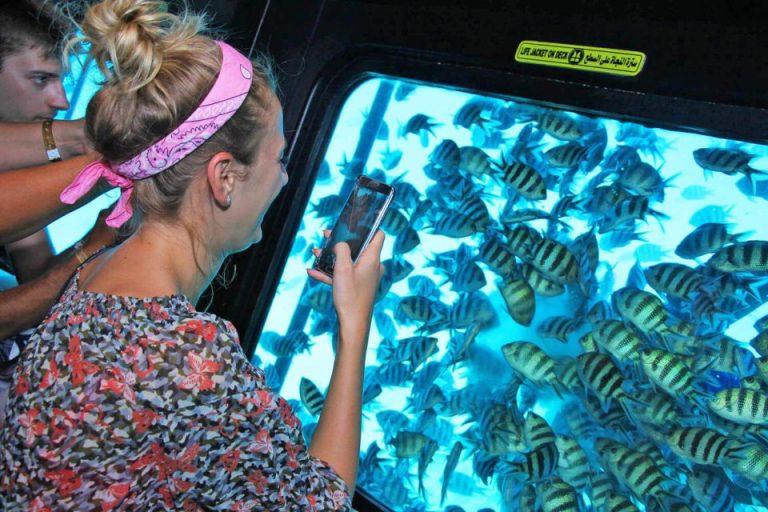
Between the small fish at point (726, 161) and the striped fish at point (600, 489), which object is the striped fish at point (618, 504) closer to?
the striped fish at point (600, 489)

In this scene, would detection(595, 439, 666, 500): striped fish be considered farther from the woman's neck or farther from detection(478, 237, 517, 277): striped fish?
the woman's neck

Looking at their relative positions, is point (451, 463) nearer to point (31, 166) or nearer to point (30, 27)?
point (31, 166)

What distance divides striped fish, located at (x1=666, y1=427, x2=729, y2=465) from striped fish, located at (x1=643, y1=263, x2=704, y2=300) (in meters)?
0.34

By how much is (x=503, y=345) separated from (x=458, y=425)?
1.11ft

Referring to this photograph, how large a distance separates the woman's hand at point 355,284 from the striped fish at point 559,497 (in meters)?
0.76

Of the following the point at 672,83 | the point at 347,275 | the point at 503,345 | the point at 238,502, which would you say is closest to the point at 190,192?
the point at 347,275

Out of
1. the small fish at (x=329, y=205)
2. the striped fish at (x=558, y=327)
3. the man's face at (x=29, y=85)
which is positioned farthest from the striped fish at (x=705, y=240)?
the man's face at (x=29, y=85)

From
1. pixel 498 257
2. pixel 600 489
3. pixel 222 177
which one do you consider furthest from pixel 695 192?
pixel 222 177

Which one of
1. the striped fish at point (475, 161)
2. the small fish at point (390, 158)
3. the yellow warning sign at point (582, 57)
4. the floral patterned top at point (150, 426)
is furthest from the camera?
the small fish at point (390, 158)

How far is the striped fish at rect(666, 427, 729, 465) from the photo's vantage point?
1728 mm

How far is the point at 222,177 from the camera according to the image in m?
1.58

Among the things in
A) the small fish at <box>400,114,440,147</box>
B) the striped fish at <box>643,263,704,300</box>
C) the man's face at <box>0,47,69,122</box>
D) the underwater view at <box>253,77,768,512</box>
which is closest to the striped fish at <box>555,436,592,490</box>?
the underwater view at <box>253,77,768,512</box>

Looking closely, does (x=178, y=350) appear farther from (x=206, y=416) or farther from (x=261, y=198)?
(x=261, y=198)

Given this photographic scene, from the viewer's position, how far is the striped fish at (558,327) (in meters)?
2.13
